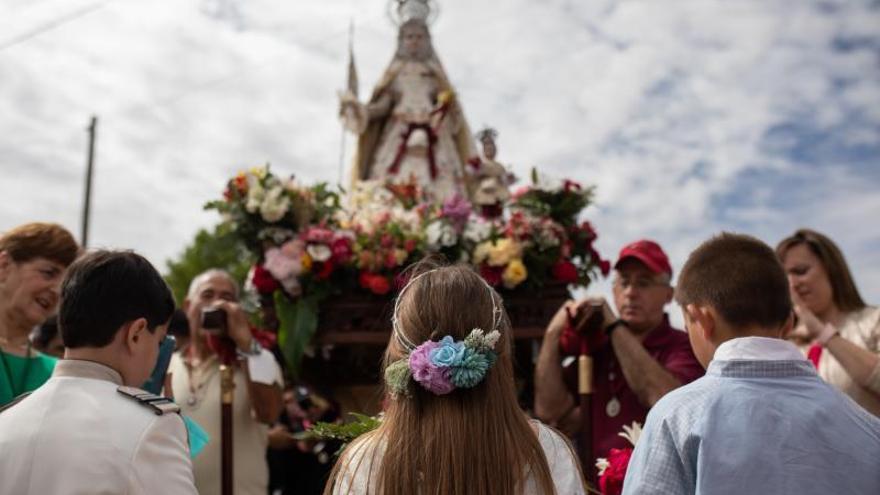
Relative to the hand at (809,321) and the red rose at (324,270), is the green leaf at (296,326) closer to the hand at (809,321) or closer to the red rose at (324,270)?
the red rose at (324,270)

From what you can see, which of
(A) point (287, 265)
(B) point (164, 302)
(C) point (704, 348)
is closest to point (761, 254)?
(C) point (704, 348)

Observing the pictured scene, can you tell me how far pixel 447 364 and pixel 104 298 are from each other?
36.9 inches

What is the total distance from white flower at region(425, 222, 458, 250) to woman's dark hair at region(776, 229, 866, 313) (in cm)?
175

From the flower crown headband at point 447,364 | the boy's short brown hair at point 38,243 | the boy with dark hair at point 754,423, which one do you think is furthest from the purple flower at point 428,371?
the boy's short brown hair at point 38,243

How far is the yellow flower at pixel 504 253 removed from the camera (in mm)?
4777

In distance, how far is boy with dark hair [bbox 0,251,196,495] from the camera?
6.47 ft

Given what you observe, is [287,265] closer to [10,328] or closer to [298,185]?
[298,185]

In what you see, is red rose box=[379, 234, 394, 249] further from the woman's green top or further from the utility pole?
the utility pole

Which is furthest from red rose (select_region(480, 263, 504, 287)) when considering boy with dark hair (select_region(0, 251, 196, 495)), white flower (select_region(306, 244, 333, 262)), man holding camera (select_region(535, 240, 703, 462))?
boy with dark hair (select_region(0, 251, 196, 495))

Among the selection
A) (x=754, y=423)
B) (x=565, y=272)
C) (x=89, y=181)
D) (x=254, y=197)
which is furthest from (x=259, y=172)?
(x=89, y=181)

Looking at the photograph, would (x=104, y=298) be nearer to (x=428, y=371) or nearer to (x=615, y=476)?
(x=428, y=371)

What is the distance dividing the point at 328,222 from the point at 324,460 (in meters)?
1.63

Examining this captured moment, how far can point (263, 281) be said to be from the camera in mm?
4848

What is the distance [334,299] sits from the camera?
16.0ft
